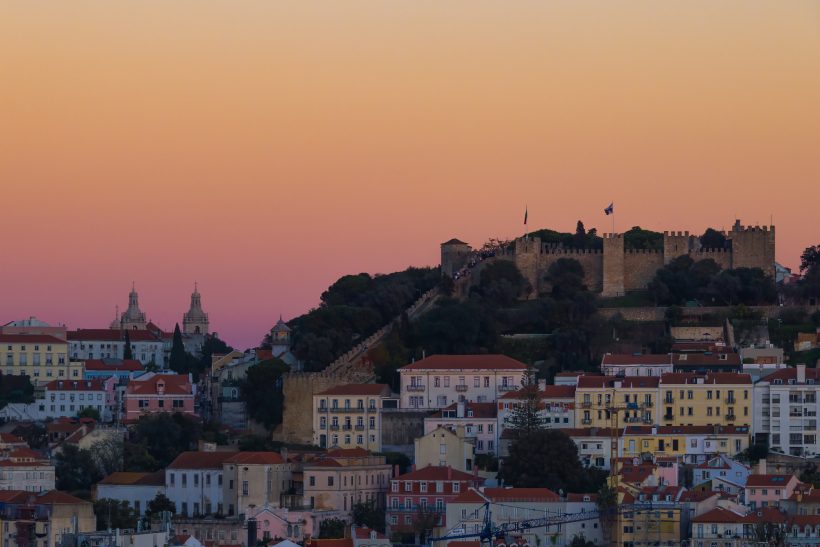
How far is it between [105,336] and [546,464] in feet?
135

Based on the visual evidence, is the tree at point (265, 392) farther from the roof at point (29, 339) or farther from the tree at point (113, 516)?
the roof at point (29, 339)

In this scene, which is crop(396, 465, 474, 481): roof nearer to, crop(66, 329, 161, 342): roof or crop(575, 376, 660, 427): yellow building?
crop(575, 376, 660, 427): yellow building

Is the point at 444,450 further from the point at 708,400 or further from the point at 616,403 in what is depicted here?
the point at 708,400

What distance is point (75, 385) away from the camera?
3393 inches

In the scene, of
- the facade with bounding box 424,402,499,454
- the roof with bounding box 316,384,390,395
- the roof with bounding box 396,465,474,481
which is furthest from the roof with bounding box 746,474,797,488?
the roof with bounding box 316,384,390,395

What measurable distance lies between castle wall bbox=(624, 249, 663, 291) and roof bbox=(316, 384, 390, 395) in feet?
47.4

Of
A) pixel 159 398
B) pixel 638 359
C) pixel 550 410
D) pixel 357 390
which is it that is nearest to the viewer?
pixel 550 410

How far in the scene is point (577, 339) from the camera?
78.0 m

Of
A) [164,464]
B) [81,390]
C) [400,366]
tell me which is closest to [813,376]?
[400,366]

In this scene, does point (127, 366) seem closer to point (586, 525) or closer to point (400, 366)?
point (400, 366)

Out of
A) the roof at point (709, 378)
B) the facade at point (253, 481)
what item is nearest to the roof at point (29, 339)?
the facade at point (253, 481)

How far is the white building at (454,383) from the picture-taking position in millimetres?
73312

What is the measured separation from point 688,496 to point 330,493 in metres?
10.7

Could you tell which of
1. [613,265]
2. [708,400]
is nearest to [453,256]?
[613,265]
